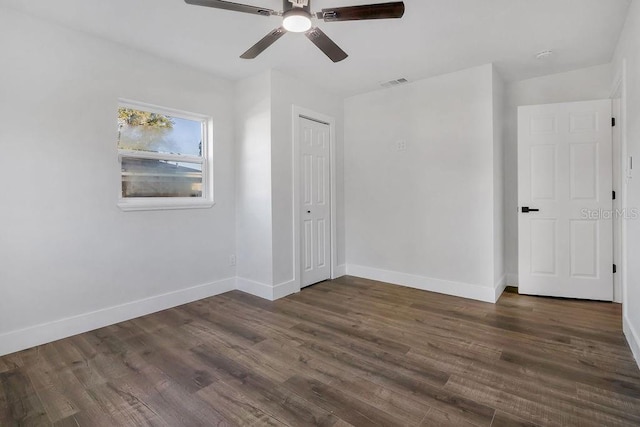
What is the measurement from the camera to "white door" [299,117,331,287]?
13.0 feet

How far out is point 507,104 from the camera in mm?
3859

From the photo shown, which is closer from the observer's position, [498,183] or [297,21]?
[297,21]

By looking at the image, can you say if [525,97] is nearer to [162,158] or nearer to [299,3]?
[299,3]

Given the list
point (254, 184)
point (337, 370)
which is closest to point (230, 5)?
point (254, 184)

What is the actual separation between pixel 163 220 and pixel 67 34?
173 centimetres

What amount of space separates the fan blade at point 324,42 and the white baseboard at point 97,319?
275 centimetres

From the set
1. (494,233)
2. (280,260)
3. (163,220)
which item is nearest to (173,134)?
(163,220)

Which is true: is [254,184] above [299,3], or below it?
below

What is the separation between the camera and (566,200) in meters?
3.43

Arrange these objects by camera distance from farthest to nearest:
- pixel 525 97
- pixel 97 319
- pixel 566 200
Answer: pixel 525 97
pixel 566 200
pixel 97 319

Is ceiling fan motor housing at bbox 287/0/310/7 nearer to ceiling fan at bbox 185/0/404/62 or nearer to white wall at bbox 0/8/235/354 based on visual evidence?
ceiling fan at bbox 185/0/404/62

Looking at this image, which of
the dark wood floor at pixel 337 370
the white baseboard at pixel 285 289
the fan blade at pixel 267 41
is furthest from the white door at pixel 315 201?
the fan blade at pixel 267 41

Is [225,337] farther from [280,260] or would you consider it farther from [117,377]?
[280,260]

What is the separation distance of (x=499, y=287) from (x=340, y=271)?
6.46 feet
